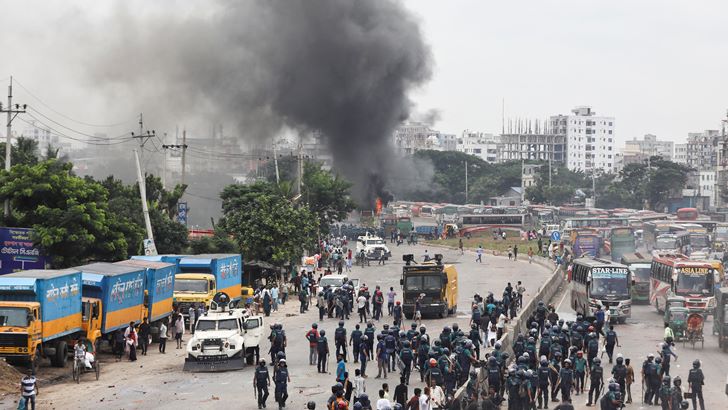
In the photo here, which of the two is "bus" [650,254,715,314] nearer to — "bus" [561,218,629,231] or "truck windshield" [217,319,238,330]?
"truck windshield" [217,319,238,330]

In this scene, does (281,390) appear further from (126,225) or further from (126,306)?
(126,225)

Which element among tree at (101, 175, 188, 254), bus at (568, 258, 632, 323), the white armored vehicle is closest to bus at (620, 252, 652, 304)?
bus at (568, 258, 632, 323)

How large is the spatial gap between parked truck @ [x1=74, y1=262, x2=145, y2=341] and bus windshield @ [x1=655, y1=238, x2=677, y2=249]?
4549 centimetres

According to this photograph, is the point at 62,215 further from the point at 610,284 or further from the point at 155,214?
the point at 610,284

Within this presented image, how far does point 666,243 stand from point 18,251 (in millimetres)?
44455

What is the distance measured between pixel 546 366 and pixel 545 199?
134181 millimetres

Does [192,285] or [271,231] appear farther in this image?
[271,231]

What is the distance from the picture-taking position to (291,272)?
54500 mm

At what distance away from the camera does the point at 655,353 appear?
30156 millimetres

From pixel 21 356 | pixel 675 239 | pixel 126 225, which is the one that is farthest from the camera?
pixel 675 239

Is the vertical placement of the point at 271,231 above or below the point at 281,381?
above

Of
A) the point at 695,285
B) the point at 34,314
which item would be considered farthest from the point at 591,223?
the point at 34,314

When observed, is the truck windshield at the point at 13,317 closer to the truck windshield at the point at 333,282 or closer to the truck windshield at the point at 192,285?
the truck windshield at the point at 192,285

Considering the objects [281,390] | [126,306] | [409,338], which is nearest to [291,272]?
[126,306]
